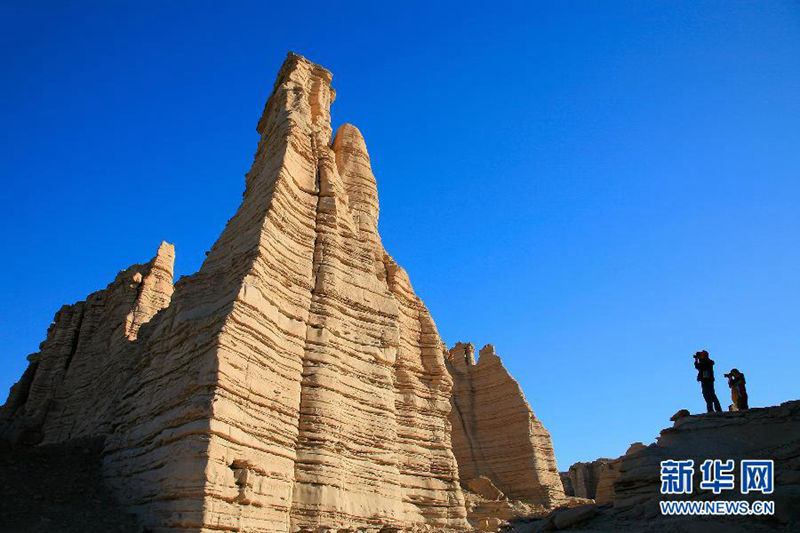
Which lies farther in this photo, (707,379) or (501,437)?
(501,437)

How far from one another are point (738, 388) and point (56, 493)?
56.7ft

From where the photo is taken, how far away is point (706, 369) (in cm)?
→ 1455

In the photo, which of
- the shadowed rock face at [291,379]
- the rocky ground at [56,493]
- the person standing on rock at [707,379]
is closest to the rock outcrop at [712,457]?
the person standing on rock at [707,379]

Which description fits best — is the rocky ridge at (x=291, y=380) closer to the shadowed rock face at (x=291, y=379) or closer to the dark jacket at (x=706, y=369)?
the shadowed rock face at (x=291, y=379)

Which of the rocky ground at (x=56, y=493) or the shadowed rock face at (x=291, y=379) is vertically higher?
the shadowed rock face at (x=291, y=379)

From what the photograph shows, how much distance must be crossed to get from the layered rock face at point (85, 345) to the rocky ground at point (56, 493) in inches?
443

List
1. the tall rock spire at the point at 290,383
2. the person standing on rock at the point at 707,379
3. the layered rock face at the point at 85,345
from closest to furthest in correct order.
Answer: the tall rock spire at the point at 290,383, the person standing on rock at the point at 707,379, the layered rock face at the point at 85,345

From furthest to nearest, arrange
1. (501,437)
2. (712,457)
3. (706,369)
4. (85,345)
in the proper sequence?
(85,345)
(501,437)
(706,369)
(712,457)

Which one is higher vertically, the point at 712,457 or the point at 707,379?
the point at 707,379

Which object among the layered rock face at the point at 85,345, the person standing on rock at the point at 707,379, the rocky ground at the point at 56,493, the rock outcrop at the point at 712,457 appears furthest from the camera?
the layered rock face at the point at 85,345

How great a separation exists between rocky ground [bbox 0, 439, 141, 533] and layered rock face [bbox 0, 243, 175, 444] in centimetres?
1124

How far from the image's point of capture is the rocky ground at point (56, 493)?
9.02 metres

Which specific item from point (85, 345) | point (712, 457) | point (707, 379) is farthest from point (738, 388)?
point (85, 345)

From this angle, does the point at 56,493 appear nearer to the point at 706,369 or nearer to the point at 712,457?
the point at 712,457
